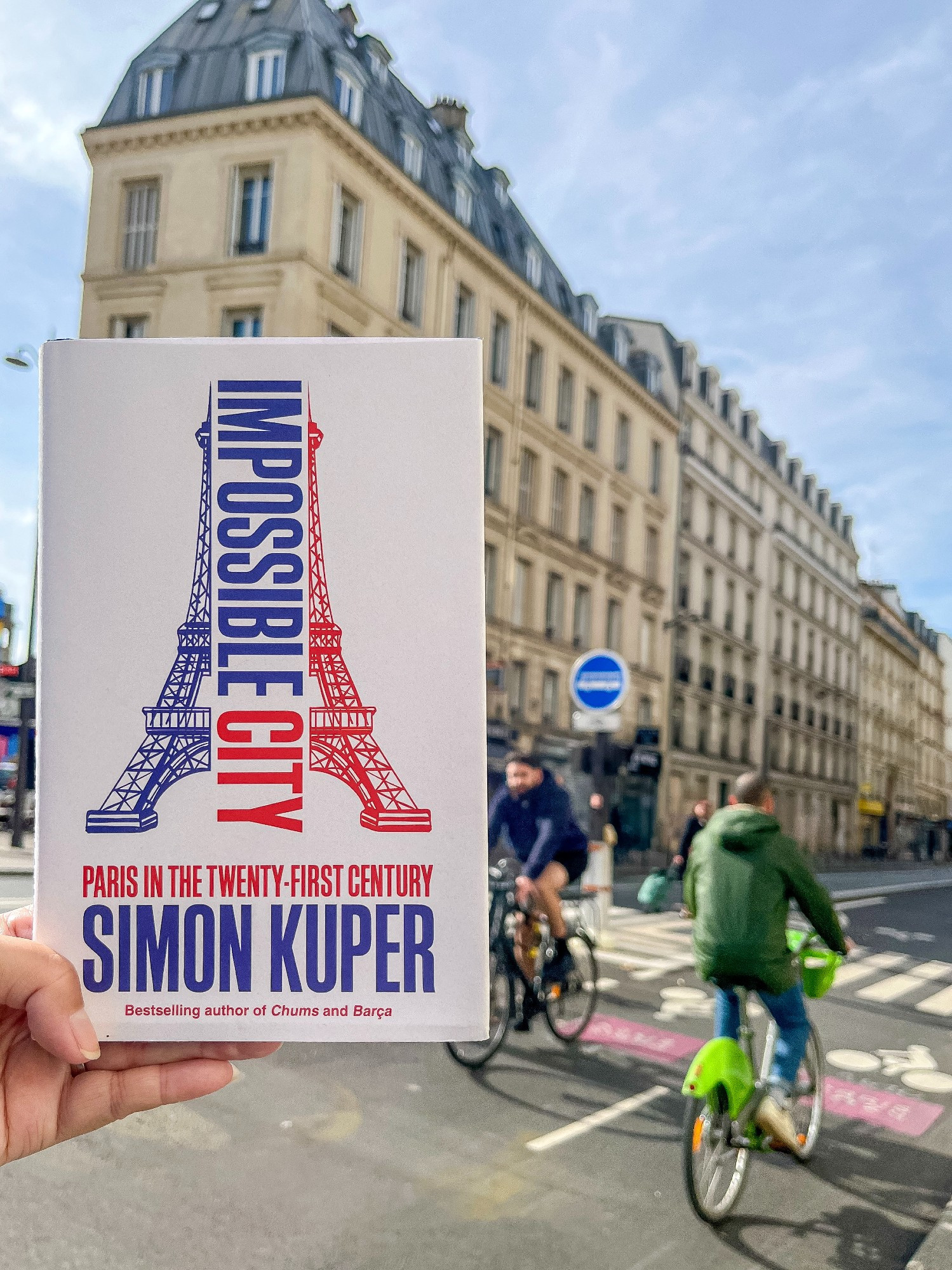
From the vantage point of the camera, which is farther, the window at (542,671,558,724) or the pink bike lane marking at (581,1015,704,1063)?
the window at (542,671,558,724)

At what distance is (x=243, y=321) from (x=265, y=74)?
5.29m

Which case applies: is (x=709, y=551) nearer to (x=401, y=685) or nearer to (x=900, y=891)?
(x=900, y=891)

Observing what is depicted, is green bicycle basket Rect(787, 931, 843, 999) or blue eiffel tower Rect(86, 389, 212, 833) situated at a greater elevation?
blue eiffel tower Rect(86, 389, 212, 833)

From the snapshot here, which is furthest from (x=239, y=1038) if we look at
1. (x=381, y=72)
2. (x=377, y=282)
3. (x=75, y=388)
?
(x=381, y=72)

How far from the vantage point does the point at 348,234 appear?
23.0m

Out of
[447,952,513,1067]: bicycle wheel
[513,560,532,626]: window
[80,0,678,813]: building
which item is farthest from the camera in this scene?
[513,560,532,626]: window

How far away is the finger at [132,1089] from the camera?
1.36 metres

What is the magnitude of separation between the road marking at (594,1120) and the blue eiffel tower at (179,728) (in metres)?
4.48

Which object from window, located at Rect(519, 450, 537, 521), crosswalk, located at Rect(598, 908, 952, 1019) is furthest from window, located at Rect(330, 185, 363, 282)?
crosswalk, located at Rect(598, 908, 952, 1019)

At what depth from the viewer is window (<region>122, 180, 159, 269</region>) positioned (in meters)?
22.8

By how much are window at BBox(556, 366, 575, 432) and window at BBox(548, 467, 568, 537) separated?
1.28m

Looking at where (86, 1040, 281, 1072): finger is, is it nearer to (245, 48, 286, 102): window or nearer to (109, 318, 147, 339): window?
(109, 318, 147, 339): window

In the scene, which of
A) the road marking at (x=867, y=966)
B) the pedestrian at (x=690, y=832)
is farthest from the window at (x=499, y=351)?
the road marking at (x=867, y=966)

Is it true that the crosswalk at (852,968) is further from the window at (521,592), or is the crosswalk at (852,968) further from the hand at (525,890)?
the window at (521,592)
